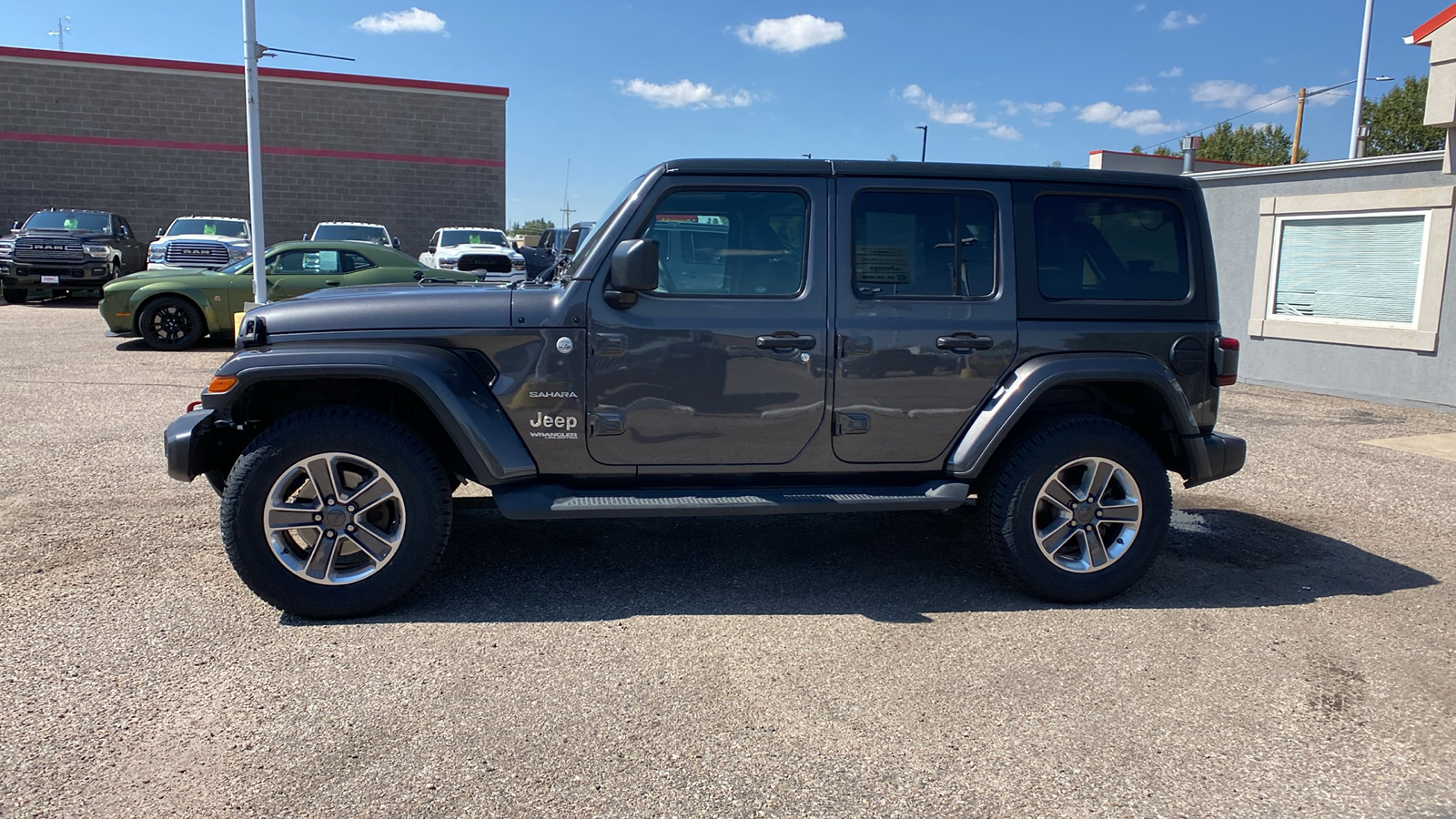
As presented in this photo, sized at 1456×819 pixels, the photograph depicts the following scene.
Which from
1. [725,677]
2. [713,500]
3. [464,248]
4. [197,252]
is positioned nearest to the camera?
[725,677]

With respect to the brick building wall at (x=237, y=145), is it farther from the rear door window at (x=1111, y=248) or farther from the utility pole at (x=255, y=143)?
the rear door window at (x=1111, y=248)

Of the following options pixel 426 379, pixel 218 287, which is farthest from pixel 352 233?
pixel 426 379

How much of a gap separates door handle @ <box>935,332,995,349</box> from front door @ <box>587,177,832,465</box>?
0.52 m

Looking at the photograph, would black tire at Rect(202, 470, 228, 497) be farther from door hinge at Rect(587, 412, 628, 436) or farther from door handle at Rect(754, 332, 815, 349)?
door handle at Rect(754, 332, 815, 349)

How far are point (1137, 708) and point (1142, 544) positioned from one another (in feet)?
3.90

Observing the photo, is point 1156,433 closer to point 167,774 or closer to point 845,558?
point 845,558

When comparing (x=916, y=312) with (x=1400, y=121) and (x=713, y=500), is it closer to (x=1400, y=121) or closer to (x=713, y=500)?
(x=713, y=500)

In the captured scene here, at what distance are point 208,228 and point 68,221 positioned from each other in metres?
3.40

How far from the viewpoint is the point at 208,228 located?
61.0ft

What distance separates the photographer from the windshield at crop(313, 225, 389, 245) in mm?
18469

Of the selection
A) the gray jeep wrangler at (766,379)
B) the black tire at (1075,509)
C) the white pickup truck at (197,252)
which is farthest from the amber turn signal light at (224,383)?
the white pickup truck at (197,252)

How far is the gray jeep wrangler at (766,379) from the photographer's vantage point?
4039 mm

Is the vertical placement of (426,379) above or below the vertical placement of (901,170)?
below

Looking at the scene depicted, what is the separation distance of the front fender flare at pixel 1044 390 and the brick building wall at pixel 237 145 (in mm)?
25897
